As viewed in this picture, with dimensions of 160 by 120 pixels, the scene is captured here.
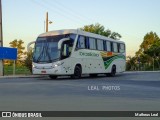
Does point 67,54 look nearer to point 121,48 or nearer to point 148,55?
point 121,48

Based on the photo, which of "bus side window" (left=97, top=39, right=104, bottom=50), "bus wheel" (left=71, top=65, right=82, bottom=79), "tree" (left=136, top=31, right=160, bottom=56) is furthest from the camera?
"tree" (left=136, top=31, right=160, bottom=56)

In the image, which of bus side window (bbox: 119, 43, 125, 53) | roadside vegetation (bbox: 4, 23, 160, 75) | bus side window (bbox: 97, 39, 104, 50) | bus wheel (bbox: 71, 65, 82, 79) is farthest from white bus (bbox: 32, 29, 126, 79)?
roadside vegetation (bbox: 4, 23, 160, 75)

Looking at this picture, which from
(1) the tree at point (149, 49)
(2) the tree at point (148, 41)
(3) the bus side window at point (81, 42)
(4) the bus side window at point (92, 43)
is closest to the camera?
(3) the bus side window at point (81, 42)

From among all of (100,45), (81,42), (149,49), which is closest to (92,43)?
(100,45)

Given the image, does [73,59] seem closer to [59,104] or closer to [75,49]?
[75,49]

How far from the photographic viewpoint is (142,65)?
284 feet

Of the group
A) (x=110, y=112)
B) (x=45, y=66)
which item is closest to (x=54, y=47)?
(x=45, y=66)

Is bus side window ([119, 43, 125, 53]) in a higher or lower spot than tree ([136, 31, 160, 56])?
lower

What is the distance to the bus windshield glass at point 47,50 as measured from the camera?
25.8 metres

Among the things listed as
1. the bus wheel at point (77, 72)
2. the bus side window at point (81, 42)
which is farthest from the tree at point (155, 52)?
the bus wheel at point (77, 72)

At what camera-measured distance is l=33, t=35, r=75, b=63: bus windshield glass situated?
84.5 feet

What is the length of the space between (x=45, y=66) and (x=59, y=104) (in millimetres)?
15031

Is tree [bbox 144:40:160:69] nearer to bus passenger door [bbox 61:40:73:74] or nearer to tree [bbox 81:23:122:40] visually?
tree [bbox 81:23:122:40]

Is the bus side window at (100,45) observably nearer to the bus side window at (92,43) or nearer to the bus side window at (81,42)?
the bus side window at (92,43)
